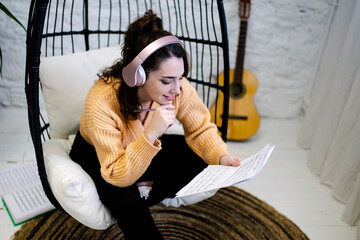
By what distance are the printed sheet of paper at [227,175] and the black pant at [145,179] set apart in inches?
5.0

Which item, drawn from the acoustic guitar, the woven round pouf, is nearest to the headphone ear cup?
the woven round pouf

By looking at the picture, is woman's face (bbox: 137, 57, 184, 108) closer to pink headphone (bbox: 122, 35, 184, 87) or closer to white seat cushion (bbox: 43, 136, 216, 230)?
pink headphone (bbox: 122, 35, 184, 87)

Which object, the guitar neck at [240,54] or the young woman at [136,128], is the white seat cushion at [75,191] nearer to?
the young woman at [136,128]

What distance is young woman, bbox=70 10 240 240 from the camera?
940mm

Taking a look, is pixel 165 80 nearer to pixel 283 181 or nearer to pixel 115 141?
pixel 115 141

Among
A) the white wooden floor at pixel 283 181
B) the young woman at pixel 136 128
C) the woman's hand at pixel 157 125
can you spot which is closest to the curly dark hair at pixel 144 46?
the young woman at pixel 136 128

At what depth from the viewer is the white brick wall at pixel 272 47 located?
6.42 ft

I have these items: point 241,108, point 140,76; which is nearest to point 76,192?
point 140,76

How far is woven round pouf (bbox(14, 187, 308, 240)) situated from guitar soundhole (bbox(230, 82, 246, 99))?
72cm

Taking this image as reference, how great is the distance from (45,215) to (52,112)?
1.74ft

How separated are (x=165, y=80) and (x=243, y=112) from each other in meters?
1.20

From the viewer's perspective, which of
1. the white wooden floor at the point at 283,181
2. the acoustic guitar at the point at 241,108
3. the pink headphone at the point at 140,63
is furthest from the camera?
the acoustic guitar at the point at 241,108

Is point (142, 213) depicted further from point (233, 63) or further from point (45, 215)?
point (233, 63)

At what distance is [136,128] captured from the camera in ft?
3.64
